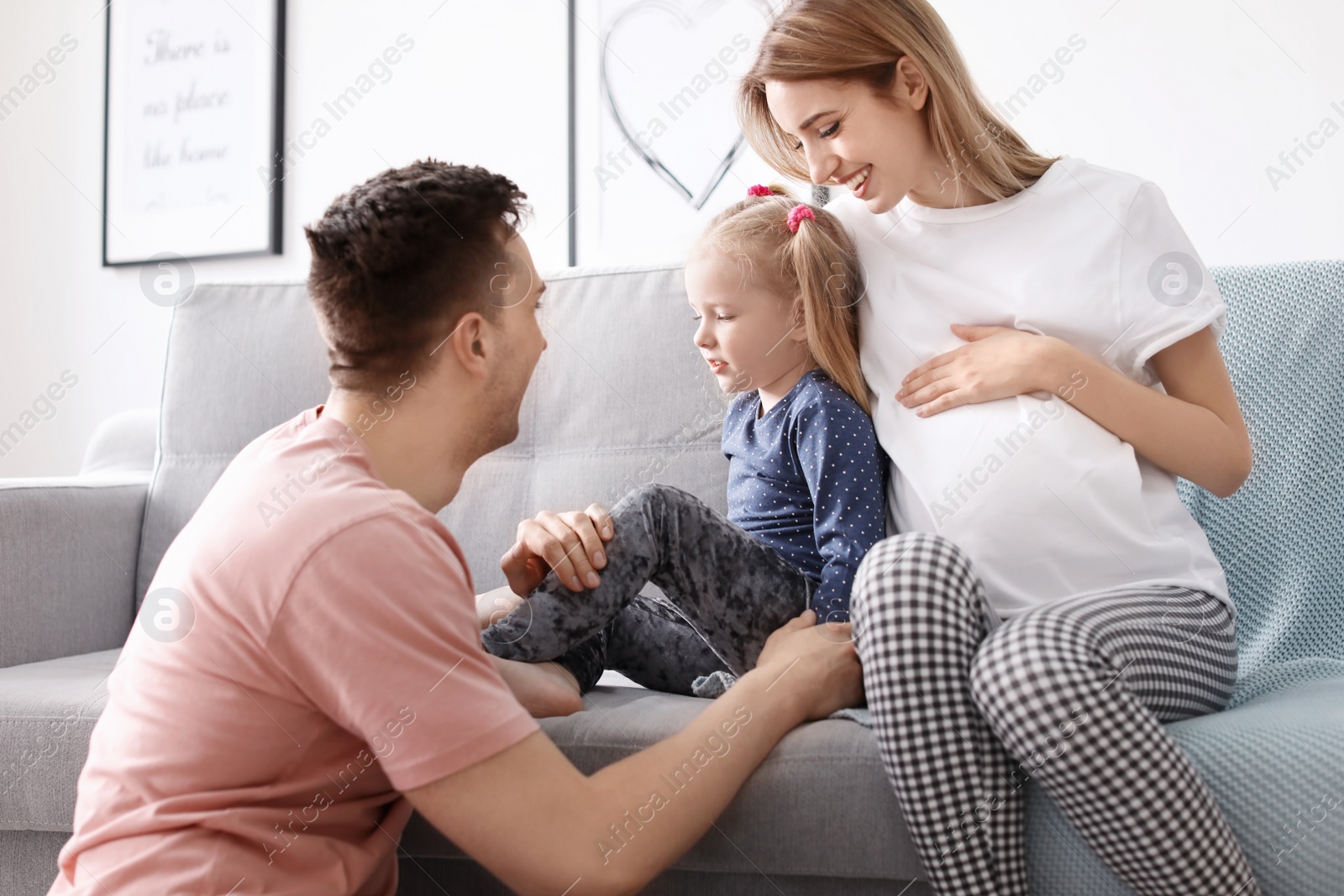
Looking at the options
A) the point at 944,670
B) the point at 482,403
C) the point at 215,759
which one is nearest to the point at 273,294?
the point at 482,403

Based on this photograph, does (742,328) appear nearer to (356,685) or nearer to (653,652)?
(653,652)

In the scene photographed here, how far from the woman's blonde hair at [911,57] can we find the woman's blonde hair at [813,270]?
16cm

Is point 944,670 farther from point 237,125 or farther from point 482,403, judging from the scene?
point 237,125

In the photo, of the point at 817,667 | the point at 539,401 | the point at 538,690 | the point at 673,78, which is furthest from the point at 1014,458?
the point at 673,78

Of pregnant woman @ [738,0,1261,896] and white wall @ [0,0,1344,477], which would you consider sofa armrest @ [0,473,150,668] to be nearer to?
white wall @ [0,0,1344,477]

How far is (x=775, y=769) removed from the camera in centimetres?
95

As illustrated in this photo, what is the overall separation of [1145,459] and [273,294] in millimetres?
1359

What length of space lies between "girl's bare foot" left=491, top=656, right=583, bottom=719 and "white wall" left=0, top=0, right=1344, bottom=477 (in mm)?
1335

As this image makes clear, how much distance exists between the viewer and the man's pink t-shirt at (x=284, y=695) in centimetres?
71

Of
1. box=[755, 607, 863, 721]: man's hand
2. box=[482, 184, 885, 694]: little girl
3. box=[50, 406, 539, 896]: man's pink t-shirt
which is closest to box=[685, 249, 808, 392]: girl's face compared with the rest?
box=[482, 184, 885, 694]: little girl

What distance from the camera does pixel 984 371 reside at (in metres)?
1.15

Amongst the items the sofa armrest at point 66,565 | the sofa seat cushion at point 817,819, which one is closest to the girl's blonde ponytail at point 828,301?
the sofa seat cushion at point 817,819

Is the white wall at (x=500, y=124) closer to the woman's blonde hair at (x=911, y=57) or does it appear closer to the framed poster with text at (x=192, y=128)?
the framed poster with text at (x=192, y=128)

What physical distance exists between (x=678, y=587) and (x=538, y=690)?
0.20m
